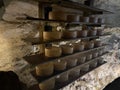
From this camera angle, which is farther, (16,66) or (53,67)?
(16,66)

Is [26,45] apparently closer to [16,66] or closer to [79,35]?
[16,66]

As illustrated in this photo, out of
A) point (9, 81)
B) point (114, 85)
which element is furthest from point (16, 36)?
point (114, 85)

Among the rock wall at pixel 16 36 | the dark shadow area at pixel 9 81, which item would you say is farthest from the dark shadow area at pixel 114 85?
the dark shadow area at pixel 9 81

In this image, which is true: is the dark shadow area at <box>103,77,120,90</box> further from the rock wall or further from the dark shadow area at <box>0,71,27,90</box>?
the dark shadow area at <box>0,71,27,90</box>

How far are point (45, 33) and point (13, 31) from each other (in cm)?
39

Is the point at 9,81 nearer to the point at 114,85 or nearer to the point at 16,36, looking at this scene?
the point at 16,36

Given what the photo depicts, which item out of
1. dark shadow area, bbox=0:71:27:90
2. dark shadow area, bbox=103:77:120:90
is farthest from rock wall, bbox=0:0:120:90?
dark shadow area, bbox=103:77:120:90

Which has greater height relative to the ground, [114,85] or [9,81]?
[9,81]

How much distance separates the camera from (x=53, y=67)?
1045 mm

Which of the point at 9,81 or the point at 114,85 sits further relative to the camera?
the point at 114,85

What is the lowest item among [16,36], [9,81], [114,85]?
[114,85]

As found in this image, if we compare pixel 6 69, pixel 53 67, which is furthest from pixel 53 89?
pixel 6 69

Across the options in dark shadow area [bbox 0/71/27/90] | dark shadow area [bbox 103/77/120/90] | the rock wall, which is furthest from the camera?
dark shadow area [bbox 103/77/120/90]

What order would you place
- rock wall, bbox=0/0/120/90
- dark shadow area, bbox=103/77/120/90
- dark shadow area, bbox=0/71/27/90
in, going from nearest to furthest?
1. rock wall, bbox=0/0/120/90
2. dark shadow area, bbox=0/71/27/90
3. dark shadow area, bbox=103/77/120/90
